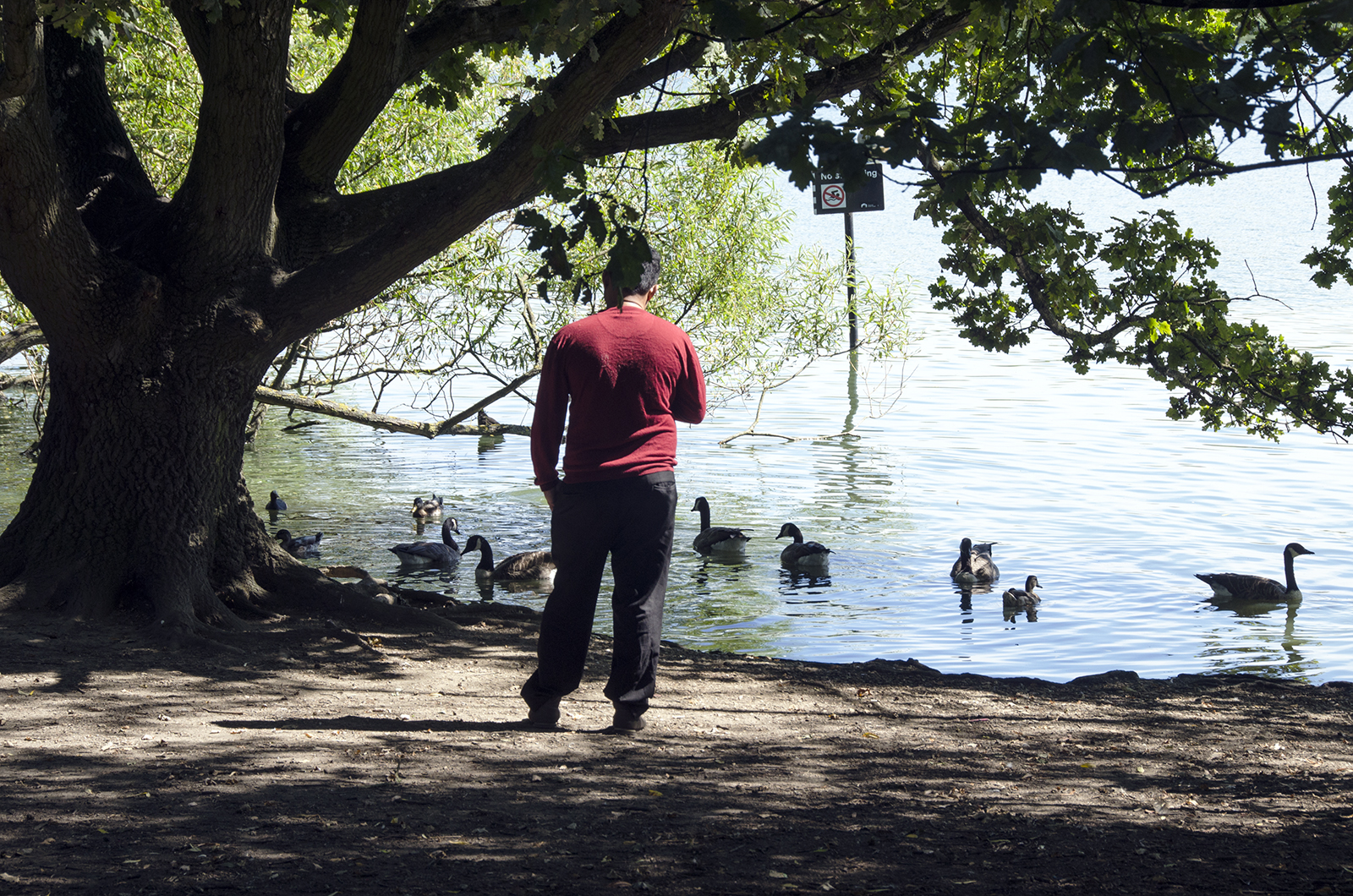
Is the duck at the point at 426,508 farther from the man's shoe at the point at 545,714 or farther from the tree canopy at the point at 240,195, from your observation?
the man's shoe at the point at 545,714

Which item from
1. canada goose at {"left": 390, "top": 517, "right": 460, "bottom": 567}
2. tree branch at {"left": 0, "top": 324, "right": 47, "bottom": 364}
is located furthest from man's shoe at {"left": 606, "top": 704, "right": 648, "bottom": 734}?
Result: tree branch at {"left": 0, "top": 324, "right": 47, "bottom": 364}

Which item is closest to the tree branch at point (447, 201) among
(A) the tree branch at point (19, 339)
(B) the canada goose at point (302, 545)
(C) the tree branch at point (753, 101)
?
(C) the tree branch at point (753, 101)

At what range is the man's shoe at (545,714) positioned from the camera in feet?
20.5

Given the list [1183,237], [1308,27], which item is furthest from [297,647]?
[1183,237]

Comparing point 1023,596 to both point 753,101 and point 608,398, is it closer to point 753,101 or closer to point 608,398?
point 753,101

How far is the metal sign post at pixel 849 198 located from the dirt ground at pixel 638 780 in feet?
8.32

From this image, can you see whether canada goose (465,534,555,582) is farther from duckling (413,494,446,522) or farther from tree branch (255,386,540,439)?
duckling (413,494,446,522)

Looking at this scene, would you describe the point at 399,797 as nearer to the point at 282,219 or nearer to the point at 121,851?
the point at 121,851

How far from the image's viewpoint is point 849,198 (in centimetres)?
977

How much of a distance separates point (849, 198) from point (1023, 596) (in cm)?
549

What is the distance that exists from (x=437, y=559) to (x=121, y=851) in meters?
10.3

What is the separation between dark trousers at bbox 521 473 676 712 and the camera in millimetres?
5863

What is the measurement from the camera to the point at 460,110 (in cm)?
1461

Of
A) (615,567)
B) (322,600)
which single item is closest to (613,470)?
(615,567)
